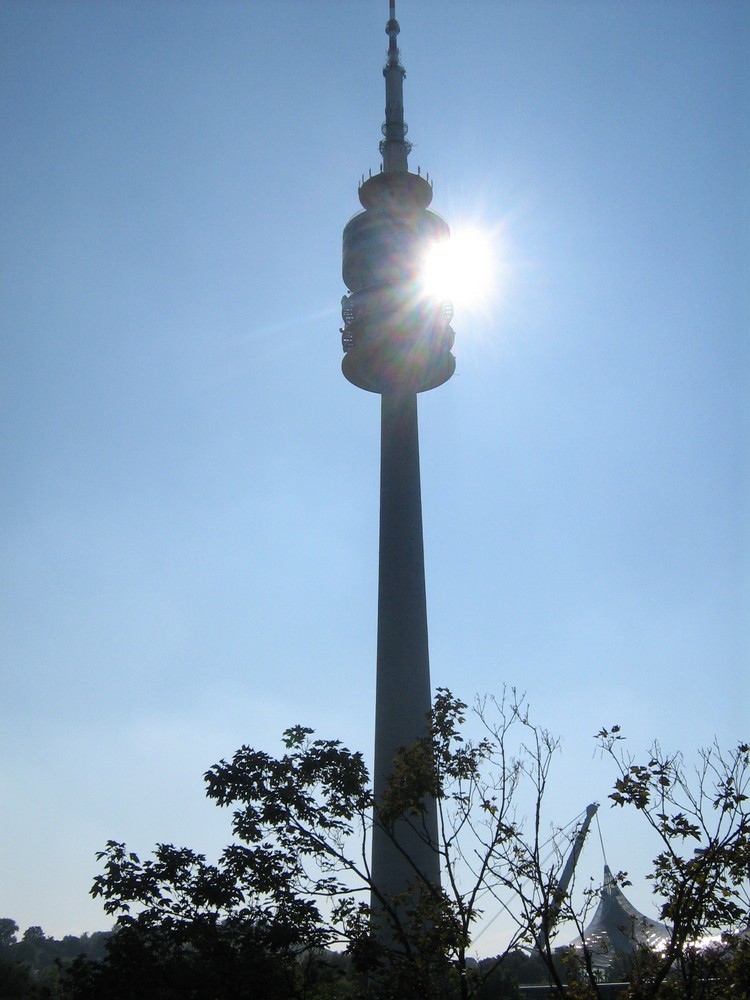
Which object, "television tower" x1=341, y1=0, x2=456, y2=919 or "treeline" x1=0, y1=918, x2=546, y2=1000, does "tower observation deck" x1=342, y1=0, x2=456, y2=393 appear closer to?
"television tower" x1=341, y1=0, x2=456, y2=919

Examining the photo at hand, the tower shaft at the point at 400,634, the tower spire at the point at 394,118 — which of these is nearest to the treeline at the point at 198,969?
the tower shaft at the point at 400,634

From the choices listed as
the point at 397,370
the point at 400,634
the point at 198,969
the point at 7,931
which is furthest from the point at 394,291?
the point at 7,931

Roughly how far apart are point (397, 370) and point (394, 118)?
16221 mm

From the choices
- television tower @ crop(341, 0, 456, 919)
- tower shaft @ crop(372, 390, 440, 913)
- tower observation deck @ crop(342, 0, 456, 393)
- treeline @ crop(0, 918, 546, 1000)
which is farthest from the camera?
tower observation deck @ crop(342, 0, 456, 393)

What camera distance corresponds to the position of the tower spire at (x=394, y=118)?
48.9m

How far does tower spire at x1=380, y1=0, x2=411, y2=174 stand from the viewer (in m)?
48.9

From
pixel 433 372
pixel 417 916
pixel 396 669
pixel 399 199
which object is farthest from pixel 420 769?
pixel 399 199

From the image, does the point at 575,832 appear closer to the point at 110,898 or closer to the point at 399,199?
the point at 110,898

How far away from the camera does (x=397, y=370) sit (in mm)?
44031

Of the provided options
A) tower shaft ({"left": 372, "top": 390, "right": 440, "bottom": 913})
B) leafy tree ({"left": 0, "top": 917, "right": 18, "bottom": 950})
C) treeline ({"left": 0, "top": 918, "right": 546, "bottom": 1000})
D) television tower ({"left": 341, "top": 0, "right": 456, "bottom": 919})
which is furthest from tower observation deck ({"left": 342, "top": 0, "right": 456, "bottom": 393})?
leafy tree ({"left": 0, "top": 917, "right": 18, "bottom": 950})

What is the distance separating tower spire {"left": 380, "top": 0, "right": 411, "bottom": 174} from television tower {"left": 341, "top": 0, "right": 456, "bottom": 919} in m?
0.06

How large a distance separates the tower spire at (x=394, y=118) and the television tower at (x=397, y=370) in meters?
0.06

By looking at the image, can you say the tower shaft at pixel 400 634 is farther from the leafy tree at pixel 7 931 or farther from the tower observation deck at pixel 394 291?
the leafy tree at pixel 7 931

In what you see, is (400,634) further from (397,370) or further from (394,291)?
(394,291)
